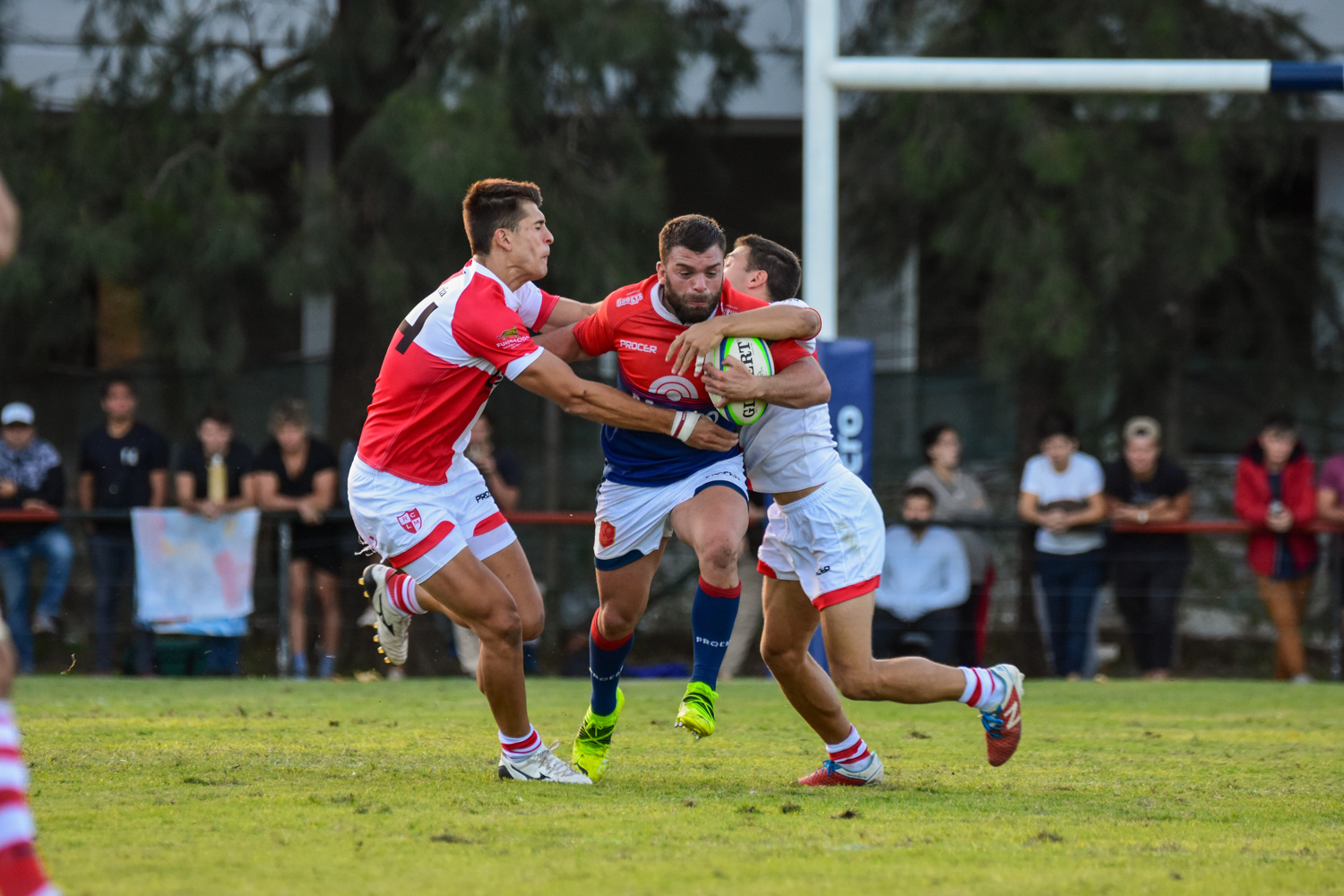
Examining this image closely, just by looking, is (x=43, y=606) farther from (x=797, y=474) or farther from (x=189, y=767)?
(x=797, y=474)

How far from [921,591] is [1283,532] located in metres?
2.71

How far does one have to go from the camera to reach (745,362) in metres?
5.72

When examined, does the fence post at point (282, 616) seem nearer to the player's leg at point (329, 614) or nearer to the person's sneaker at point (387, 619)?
the player's leg at point (329, 614)

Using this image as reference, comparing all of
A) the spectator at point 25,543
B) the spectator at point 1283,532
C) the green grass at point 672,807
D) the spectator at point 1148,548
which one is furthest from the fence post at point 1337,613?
the spectator at point 25,543

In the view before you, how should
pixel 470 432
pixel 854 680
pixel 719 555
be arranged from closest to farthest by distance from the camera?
pixel 854 680 < pixel 470 432 < pixel 719 555

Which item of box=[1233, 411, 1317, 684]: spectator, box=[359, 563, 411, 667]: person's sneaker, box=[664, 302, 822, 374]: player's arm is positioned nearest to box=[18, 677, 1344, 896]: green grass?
box=[359, 563, 411, 667]: person's sneaker

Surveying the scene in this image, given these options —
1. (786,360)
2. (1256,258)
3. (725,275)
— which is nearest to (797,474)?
(786,360)

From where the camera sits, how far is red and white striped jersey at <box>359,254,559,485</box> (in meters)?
5.74

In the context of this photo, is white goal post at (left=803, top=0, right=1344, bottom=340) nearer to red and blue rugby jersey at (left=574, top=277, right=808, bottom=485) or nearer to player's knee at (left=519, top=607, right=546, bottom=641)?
red and blue rugby jersey at (left=574, top=277, right=808, bottom=485)

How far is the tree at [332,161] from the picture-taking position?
1195 cm

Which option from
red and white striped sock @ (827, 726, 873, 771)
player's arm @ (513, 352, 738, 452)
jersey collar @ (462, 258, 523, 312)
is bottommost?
red and white striped sock @ (827, 726, 873, 771)

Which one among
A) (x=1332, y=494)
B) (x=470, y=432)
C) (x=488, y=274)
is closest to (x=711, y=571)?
(x=470, y=432)

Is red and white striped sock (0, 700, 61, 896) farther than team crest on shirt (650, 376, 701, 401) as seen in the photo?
No

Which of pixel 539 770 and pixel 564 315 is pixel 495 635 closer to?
pixel 539 770
